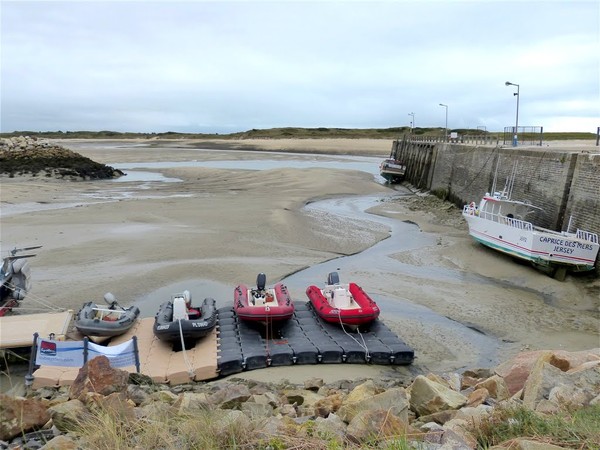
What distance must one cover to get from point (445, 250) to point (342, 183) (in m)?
20.5

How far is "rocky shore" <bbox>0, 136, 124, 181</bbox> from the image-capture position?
137 ft

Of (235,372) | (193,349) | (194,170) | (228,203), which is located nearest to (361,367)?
(235,372)

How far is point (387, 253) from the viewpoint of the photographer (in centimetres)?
1930

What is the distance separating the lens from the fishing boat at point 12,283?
12.1 meters

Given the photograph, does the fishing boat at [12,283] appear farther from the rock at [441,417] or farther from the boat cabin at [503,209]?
the boat cabin at [503,209]

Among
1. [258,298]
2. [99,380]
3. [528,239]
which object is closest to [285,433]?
[99,380]

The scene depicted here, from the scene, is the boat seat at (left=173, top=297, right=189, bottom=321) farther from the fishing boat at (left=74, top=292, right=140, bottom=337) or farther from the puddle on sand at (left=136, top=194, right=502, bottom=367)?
the puddle on sand at (left=136, top=194, right=502, bottom=367)

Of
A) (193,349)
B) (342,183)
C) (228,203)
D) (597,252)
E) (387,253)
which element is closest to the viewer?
(193,349)

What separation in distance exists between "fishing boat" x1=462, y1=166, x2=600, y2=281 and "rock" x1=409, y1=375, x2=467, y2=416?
36.1 feet

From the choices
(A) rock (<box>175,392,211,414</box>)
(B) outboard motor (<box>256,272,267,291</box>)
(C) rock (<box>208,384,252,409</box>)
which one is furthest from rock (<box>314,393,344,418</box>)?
(B) outboard motor (<box>256,272,267,291</box>)

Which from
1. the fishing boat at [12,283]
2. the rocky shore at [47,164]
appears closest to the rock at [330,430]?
the fishing boat at [12,283]

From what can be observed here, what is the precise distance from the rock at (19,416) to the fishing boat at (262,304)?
241 inches

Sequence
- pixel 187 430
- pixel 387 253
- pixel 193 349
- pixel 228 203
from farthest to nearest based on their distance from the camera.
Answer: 1. pixel 228 203
2. pixel 387 253
3. pixel 193 349
4. pixel 187 430

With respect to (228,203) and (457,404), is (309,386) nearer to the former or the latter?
(457,404)
